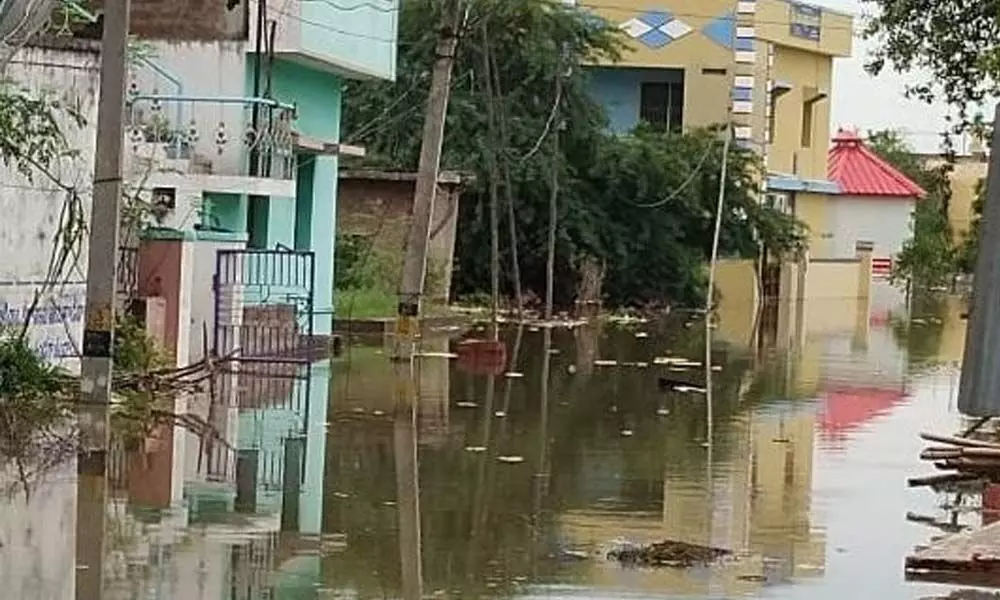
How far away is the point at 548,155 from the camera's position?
4534 cm

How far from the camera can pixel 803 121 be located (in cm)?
6688

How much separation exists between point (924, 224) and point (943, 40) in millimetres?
47052

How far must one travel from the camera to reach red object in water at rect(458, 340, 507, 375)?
1141 inches

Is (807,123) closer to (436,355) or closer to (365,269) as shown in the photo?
(365,269)

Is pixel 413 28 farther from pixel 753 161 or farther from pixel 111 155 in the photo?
pixel 111 155

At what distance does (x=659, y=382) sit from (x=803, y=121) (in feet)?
132

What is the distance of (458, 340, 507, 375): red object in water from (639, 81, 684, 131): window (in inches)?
1189

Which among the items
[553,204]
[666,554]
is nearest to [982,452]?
[666,554]

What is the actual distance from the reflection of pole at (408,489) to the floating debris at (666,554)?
126 centimetres

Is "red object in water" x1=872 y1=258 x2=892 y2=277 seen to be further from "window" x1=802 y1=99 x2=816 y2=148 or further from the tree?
the tree

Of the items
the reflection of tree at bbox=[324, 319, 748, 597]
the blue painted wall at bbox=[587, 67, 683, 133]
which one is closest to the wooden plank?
the reflection of tree at bbox=[324, 319, 748, 597]

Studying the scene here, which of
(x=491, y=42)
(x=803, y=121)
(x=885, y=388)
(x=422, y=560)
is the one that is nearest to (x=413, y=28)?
(x=491, y=42)

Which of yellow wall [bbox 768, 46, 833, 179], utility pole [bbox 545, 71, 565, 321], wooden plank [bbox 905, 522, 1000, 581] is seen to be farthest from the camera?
yellow wall [bbox 768, 46, 833, 179]

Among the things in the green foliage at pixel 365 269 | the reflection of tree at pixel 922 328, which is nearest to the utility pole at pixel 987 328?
the reflection of tree at pixel 922 328
